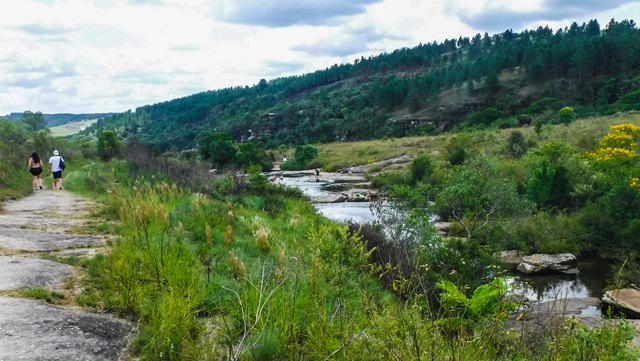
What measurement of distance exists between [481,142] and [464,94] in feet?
162

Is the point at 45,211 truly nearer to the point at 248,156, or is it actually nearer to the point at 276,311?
the point at 276,311

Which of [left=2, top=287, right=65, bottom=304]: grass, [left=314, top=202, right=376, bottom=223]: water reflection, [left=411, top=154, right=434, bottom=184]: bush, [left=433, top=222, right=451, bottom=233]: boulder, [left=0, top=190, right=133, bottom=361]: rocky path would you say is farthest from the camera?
[left=411, top=154, right=434, bottom=184]: bush

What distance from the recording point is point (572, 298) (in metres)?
17.6

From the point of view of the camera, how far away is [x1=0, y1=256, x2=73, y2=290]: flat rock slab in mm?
6004

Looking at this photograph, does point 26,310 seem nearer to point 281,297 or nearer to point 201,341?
point 201,341

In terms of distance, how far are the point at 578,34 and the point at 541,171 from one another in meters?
113

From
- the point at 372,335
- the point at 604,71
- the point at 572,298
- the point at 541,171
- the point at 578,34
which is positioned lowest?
the point at 572,298

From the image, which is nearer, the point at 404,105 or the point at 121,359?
the point at 121,359

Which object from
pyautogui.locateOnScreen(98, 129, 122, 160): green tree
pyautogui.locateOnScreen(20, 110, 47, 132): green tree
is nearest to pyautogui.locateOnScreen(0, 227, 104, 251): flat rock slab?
pyautogui.locateOnScreen(98, 129, 122, 160): green tree

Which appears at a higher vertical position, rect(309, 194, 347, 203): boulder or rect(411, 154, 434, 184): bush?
rect(411, 154, 434, 184): bush

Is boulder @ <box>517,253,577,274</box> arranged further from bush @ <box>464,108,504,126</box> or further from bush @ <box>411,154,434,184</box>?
bush @ <box>464,108,504,126</box>

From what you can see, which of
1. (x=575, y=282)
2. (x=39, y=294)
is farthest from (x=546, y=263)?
(x=39, y=294)

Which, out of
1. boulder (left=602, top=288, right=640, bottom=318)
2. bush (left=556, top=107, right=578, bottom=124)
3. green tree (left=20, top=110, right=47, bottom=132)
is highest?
green tree (left=20, top=110, right=47, bottom=132)

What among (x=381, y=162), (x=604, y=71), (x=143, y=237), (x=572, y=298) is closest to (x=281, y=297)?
(x=143, y=237)
